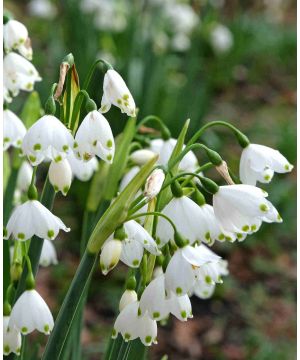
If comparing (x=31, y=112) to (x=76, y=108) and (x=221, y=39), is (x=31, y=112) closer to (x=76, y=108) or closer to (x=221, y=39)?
(x=76, y=108)

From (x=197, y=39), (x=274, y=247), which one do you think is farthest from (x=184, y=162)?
(x=197, y=39)

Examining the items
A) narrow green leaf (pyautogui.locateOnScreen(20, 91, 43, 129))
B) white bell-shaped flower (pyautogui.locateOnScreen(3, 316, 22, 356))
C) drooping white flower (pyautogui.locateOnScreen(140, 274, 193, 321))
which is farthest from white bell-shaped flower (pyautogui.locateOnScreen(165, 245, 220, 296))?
narrow green leaf (pyautogui.locateOnScreen(20, 91, 43, 129))

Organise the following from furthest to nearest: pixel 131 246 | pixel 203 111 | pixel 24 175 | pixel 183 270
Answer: pixel 203 111, pixel 24 175, pixel 131 246, pixel 183 270

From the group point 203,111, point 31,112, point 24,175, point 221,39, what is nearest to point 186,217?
point 31,112

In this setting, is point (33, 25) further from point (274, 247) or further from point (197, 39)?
point (274, 247)

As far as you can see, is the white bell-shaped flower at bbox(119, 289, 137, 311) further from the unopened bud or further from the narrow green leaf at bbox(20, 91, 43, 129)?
the narrow green leaf at bbox(20, 91, 43, 129)
